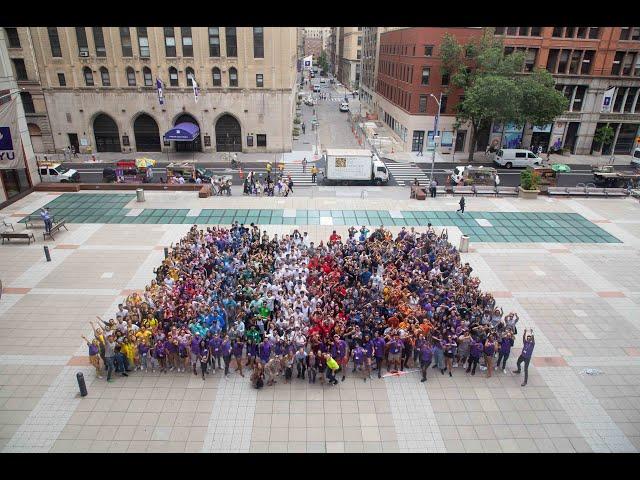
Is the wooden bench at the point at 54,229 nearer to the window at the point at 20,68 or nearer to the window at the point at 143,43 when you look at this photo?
the window at the point at 143,43

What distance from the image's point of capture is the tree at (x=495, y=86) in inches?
1673

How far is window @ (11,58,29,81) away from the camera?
149 feet

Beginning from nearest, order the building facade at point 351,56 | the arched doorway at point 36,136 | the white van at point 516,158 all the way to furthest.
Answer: the white van at point 516,158 < the arched doorway at point 36,136 < the building facade at point 351,56

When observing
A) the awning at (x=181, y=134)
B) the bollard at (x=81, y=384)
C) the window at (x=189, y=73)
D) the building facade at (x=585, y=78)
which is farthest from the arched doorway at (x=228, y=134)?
the bollard at (x=81, y=384)

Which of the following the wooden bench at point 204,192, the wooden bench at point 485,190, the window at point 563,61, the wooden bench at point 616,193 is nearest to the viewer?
the wooden bench at point 204,192

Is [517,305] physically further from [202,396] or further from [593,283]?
[202,396]

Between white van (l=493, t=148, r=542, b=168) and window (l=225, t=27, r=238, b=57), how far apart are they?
1096 inches

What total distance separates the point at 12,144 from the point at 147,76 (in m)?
26.3

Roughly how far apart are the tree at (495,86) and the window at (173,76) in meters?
A: 26.5

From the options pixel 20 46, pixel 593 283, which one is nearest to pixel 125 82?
pixel 20 46

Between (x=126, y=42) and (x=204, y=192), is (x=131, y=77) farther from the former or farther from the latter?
(x=204, y=192)

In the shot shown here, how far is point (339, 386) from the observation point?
15.3 metres

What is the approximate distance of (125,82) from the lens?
4650cm

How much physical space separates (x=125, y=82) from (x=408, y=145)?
98.6ft
